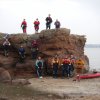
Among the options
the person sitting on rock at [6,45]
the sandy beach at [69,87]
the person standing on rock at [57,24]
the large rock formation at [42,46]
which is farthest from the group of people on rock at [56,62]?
the person standing on rock at [57,24]

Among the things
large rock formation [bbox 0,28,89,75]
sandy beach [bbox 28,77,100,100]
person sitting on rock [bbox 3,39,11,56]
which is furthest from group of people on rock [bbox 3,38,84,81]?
sandy beach [bbox 28,77,100,100]

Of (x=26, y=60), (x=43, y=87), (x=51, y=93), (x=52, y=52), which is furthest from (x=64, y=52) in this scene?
(x=51, y=93)

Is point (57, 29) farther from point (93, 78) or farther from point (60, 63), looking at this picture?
point (93, 78)

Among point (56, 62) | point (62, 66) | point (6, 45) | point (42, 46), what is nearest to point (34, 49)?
point (42, 46)

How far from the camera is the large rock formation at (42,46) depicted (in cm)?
3859

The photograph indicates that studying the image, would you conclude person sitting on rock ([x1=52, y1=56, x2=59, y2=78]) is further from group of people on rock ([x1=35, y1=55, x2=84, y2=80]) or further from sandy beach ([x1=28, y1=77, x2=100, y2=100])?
sandy beach ([x1=28, y1=77, x2=100, y2=100])

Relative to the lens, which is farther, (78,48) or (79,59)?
(78,48)

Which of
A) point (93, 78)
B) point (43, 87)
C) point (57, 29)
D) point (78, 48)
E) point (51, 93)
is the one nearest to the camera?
point (51, 93)

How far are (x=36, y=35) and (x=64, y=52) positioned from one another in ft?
10.8

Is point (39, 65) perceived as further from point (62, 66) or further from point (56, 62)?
point (62, 66)

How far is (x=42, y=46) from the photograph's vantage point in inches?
1561

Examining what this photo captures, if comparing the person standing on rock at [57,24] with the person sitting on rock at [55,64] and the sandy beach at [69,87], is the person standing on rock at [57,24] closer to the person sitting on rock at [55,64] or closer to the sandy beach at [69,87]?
the person sitting on rock at [55,64]

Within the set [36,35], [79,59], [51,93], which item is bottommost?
[51,93]

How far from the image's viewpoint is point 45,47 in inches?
1556
